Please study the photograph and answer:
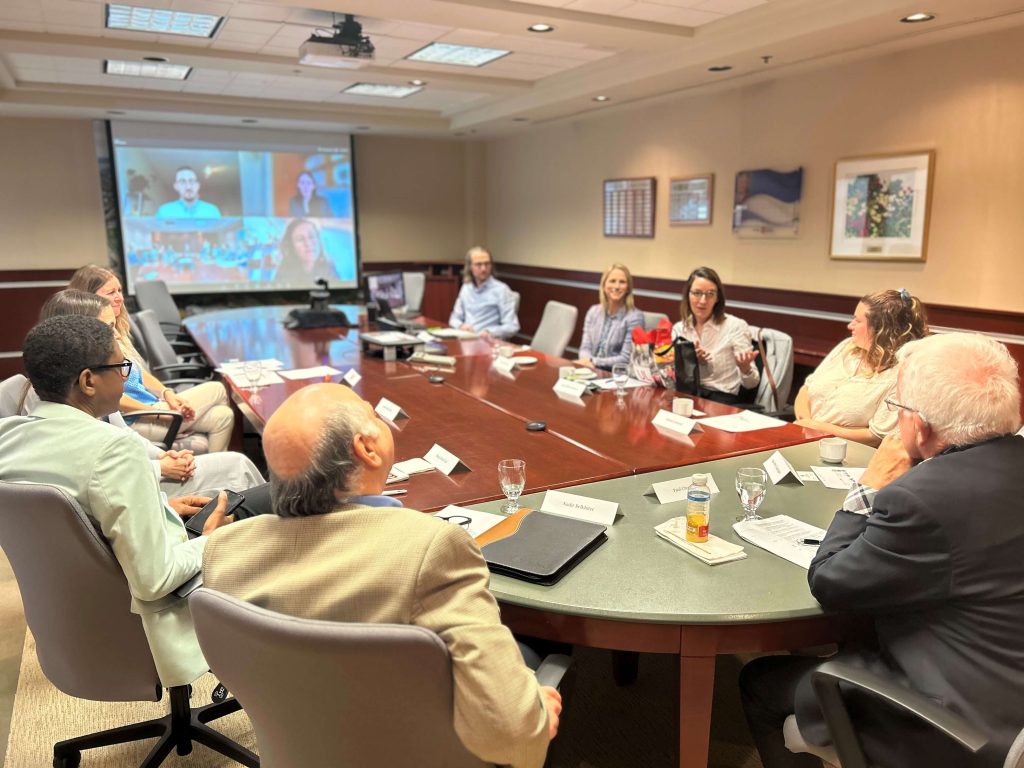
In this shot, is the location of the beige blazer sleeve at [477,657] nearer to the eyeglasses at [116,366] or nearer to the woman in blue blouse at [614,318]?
the eyeglasses at [116,366]

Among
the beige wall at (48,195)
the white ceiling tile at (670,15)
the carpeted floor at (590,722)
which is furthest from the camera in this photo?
the beige wall at (48,195)

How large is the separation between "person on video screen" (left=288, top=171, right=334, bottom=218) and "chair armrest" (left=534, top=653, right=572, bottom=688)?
25.4 ft

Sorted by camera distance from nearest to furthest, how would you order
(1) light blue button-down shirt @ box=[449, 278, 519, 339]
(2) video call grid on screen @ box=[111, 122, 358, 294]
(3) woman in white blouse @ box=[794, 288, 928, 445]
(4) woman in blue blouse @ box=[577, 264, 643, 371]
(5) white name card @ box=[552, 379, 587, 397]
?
(3) woman in white blouse @ box=[794, 288, 928, 445], (5) white name card @ box=[552, 379, 587, 397], (4) woman in blue blouse @ box=[577, 264, 643, 371], (1) light blue button-down shirt @ box=[449, 278, 519, 339], (2) video call grid on screen @ box=[111, 122, 358, 294]

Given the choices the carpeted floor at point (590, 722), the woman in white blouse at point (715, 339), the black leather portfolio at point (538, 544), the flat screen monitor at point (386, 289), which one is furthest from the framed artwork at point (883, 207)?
the black leather portfolio at point (538, 544)

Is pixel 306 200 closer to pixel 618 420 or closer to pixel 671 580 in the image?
pixel 618 420

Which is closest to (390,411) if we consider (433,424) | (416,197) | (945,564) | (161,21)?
(433,424)

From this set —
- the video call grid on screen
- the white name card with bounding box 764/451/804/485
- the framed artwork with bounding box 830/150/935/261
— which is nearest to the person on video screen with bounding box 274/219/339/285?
the video call grid on screen

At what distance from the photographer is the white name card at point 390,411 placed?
280 cm

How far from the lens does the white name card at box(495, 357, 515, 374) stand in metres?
3.76

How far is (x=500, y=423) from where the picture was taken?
2746 millimetres

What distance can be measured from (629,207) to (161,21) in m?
4.08

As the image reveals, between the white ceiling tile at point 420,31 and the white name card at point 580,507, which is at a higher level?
the white ceiling tile at point 420,31

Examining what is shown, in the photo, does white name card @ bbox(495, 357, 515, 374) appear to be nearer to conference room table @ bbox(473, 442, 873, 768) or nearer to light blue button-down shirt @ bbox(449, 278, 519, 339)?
light blue button-down shirt @ bbox(449, 278, 519, 339)

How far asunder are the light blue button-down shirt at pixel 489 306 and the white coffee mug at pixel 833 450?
3.45m
